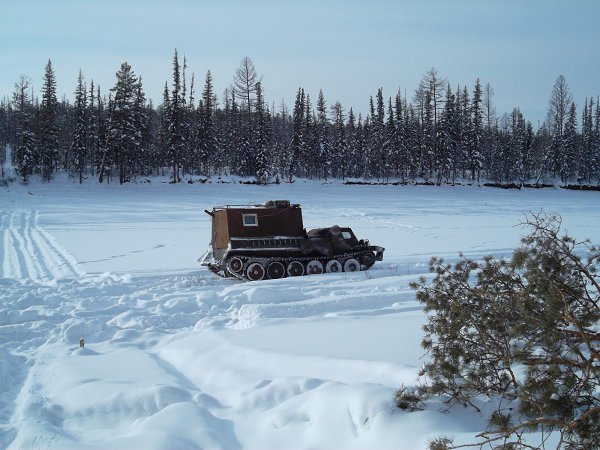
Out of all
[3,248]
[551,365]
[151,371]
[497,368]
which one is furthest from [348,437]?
[3,248]

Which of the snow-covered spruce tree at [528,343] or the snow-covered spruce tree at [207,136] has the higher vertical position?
the snow-covered spruce tree at [207,136]

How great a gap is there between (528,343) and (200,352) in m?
5.58

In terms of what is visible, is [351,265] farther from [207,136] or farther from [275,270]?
[207,136]

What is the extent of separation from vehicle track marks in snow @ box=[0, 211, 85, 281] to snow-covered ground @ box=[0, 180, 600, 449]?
0.27ft

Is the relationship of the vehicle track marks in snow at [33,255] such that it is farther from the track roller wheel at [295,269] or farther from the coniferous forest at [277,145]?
the coniferous forest at [277,145]

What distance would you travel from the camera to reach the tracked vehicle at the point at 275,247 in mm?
16359

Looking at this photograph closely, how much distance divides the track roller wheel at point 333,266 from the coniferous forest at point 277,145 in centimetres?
4173

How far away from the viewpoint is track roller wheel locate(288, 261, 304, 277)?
16672 millimetres

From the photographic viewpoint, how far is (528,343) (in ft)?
12.5

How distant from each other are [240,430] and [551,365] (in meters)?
3.23

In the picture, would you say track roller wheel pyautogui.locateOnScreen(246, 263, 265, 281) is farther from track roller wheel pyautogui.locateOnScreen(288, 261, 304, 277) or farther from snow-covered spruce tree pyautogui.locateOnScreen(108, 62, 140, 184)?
snow-covered spruce tree pyautogui.locateOnScreen(108, 62, 140, 184)

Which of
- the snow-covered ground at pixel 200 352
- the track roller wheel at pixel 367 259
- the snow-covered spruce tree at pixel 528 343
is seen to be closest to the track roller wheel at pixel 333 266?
the track roller wheel at pixel 367 259

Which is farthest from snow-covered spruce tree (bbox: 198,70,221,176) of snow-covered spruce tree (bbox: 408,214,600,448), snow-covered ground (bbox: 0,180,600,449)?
snow-covered spruce tree (bbox: 408,214,600,448)

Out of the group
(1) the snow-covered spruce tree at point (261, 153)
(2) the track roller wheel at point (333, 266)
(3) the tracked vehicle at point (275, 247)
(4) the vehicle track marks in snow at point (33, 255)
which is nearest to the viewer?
(3) the tracked vehicle at point (275, 247)
